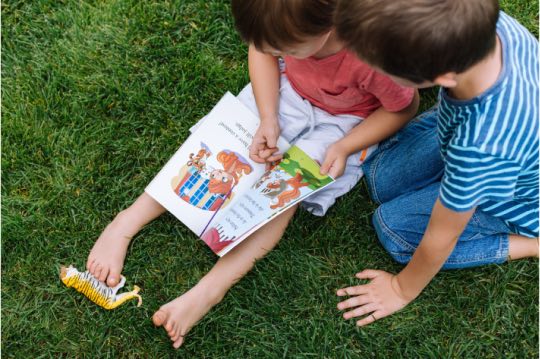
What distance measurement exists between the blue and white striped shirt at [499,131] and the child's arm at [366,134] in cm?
34

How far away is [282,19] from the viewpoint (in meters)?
1.23

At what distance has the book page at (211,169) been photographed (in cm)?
174

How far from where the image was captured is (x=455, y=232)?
134cm

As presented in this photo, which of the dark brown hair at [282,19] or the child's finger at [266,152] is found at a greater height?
the dark brown hair at [282,19]

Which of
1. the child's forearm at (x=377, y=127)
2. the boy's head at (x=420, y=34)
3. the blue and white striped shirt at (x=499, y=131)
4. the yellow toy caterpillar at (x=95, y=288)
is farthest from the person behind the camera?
the yellow toy caterpillar at (x=95, y=288)

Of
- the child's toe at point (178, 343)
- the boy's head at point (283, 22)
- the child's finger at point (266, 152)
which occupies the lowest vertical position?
the child's toe at point (178, 343)

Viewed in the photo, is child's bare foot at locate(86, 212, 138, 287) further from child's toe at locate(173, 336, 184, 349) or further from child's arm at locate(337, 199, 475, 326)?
child's arm at locate(337, 199, 475, 326)

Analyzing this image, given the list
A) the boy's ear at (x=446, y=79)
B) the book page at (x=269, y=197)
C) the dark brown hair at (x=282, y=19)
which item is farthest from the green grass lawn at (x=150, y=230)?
the boy's ear at (x=446, y=79)

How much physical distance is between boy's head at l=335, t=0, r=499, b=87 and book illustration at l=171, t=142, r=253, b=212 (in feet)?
2.45

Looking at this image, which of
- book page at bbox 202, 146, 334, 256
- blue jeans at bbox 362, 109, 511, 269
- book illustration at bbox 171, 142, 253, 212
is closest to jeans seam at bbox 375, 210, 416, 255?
blue jeans at bbox 362, 109, 511, 269

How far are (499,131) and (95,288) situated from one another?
3.97 ft

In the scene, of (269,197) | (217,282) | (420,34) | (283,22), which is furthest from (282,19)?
(217,282)

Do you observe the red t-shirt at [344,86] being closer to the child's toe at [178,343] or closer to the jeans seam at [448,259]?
the jeans seam at [448,259]

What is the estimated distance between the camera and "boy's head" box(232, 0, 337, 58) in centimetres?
121
